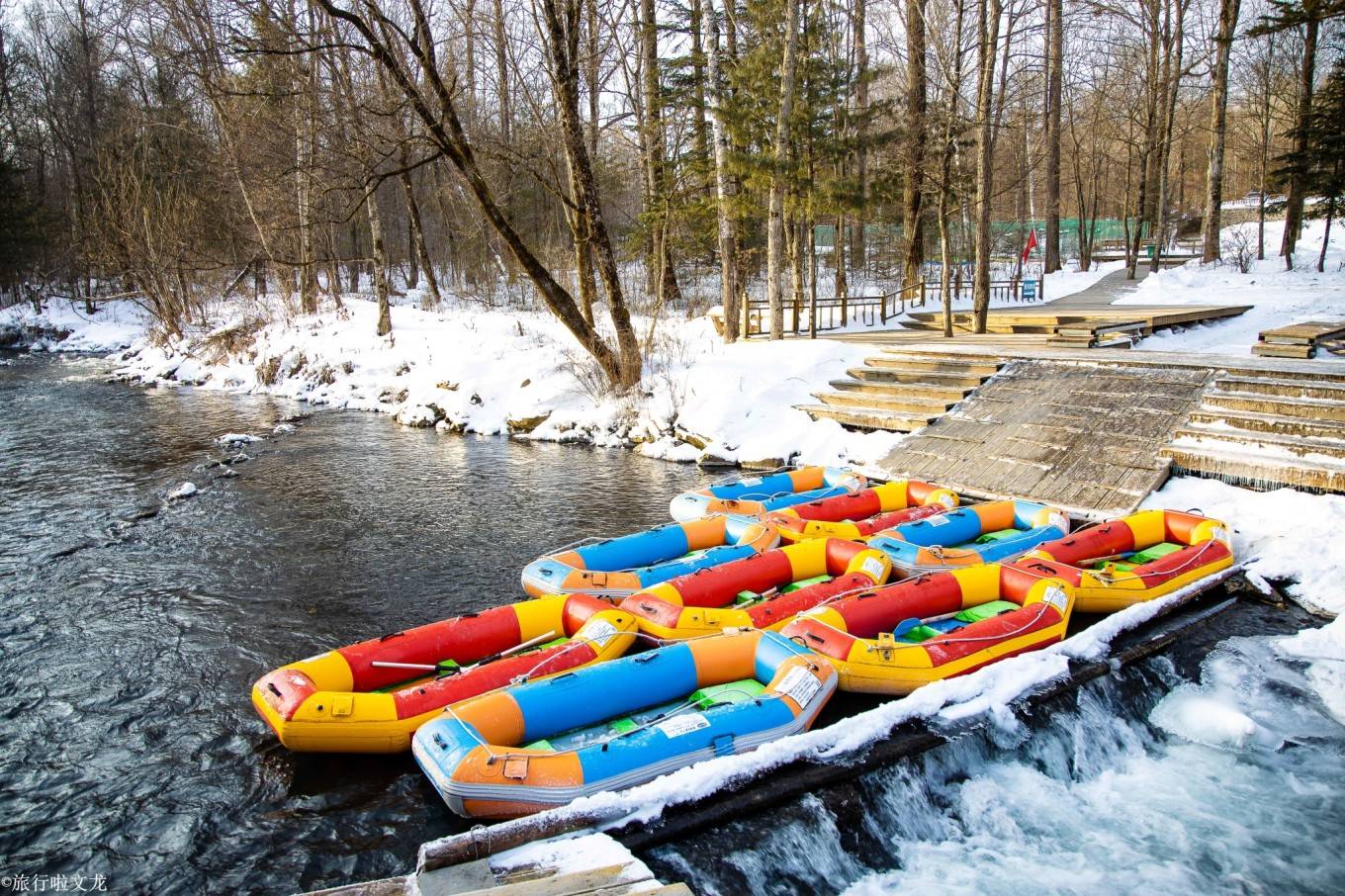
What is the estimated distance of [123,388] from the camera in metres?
19.2

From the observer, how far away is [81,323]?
2997cm

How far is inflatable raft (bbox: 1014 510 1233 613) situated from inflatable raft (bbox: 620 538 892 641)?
1347 mm

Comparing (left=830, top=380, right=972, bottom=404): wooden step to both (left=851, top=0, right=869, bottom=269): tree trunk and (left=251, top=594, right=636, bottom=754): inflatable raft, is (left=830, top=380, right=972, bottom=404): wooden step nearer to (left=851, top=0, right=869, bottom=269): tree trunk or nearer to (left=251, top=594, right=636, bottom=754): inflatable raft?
(left=851, top=0, right=869, bottom=269): tree trunk

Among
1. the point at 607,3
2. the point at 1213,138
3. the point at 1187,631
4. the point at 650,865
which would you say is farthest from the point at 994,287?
the point at 650,865

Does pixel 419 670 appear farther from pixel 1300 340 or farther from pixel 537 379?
pixel 1300 340

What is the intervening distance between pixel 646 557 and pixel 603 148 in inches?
702

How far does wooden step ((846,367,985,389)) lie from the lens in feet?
38.1

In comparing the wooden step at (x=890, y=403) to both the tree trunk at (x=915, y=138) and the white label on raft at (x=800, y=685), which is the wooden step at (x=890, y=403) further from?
the white label on raft at (x=800, y=685)

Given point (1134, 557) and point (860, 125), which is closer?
point (1134, 557)

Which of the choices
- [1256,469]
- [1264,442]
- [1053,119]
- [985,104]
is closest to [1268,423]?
[1264,442]

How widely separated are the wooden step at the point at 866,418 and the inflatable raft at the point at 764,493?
6.01 ft

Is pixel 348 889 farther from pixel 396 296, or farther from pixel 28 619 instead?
pixel 396 296

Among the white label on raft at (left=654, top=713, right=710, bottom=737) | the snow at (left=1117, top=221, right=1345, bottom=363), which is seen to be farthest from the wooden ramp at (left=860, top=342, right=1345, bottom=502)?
the white label on raft at (left=654, top=713, right=710, bottom=737)

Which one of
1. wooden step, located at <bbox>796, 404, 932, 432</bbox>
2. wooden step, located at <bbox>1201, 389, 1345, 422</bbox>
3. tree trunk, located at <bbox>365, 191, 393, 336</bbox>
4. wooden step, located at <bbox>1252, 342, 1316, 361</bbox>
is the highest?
tree trunk, located at <bbox>365, 191, 393, 336</bbox>
